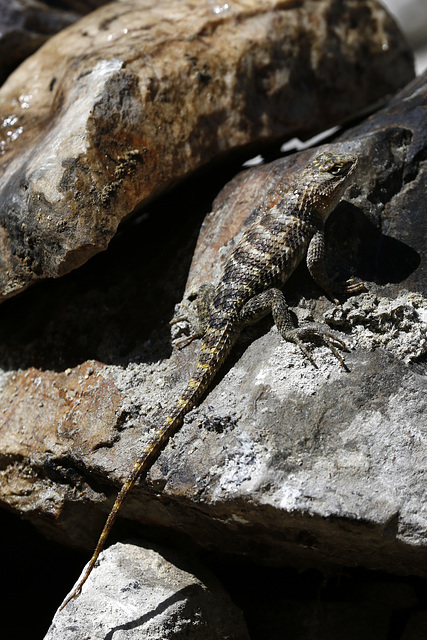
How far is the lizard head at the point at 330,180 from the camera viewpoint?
3645mm

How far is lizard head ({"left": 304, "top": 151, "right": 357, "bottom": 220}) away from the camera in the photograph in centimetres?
364

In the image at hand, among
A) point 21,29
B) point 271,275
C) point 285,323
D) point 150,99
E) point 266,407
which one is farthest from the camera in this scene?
point 21,29

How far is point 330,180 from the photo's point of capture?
12.0ft

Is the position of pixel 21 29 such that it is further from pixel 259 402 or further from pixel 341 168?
pixel 259 402

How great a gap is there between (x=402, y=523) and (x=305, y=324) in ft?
3.85

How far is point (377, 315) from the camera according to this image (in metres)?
3.15

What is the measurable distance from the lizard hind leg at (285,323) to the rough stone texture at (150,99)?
98 cm

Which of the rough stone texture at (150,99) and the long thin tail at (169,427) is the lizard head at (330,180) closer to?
the rough stone texture at (150,99)

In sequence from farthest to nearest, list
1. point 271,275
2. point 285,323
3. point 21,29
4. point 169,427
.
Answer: point 21,29 → point 271,275 → point 285,323 → point 169,427

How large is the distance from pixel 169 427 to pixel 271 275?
3.77 ft

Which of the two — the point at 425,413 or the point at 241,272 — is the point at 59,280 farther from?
the point at 425,413

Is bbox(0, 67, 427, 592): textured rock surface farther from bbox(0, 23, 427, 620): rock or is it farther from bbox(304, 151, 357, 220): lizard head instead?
bbox(304, 151, 357, 220): lizard head

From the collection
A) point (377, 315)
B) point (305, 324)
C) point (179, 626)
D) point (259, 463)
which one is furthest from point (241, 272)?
point (179, 626)

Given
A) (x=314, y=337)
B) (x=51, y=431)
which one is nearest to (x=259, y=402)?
(x=314, y=337)
